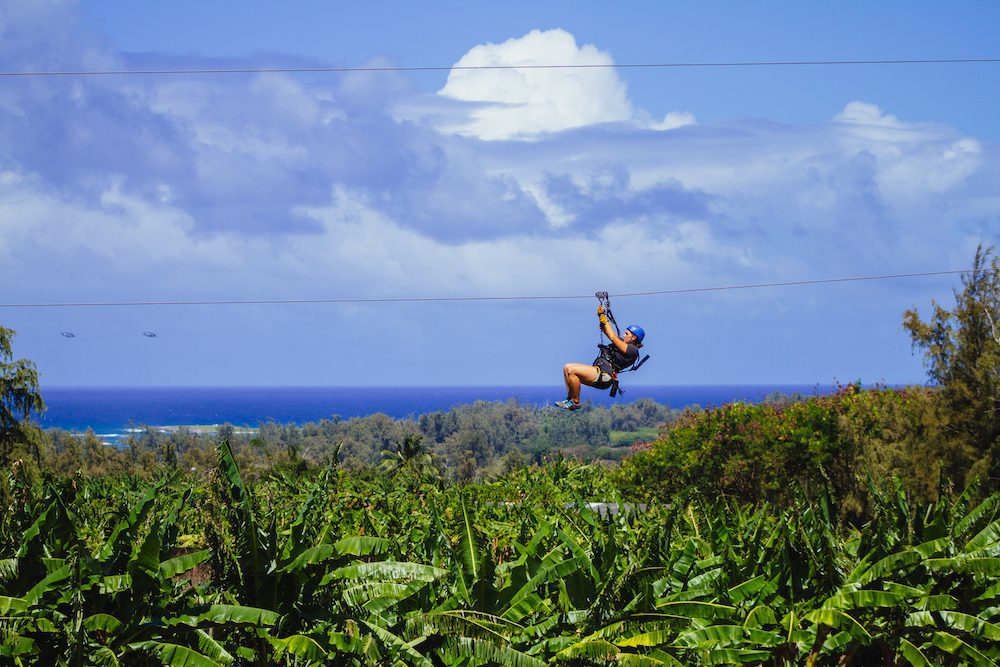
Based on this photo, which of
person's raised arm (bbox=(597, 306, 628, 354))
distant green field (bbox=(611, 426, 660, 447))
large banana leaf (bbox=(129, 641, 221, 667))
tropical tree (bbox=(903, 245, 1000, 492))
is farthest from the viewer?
distant green field (bbox=(611, 426, 660, 447))

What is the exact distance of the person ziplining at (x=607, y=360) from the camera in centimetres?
1198

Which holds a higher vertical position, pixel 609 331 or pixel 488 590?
pixel 609 331

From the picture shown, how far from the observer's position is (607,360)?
12.1m

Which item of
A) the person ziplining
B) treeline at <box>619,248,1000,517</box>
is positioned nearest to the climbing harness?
the person ziplining

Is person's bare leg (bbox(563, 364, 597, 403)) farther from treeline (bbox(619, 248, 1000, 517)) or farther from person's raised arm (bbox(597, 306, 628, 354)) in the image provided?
treeline (bbox(619, 248, 1000, 517))

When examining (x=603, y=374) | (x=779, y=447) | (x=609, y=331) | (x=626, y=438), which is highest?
(x=609, y=331)

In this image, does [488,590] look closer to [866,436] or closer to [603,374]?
[603,374]

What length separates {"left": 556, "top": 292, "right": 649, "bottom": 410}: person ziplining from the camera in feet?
39.3

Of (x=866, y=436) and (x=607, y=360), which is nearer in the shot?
(x=607, y=360)

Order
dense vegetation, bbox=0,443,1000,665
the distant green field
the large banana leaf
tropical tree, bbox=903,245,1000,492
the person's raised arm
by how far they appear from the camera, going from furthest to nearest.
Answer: the distant green field → tropical tree, bbox=903,245,1000,492 → the person's raised arm → dense vegetation, bbox=0,443,1000,665 → the large banana leaf

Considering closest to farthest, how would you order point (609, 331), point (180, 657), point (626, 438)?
point (180, 657) < point (609, 331) < point (626, 438)

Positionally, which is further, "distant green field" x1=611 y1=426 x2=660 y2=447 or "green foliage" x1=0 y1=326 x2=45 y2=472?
"distant green field" x1=611 y1=426 x2=660 y2=447

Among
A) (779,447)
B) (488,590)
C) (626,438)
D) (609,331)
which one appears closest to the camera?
(488,590)

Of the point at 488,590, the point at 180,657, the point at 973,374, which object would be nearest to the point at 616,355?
the point at 488,590
